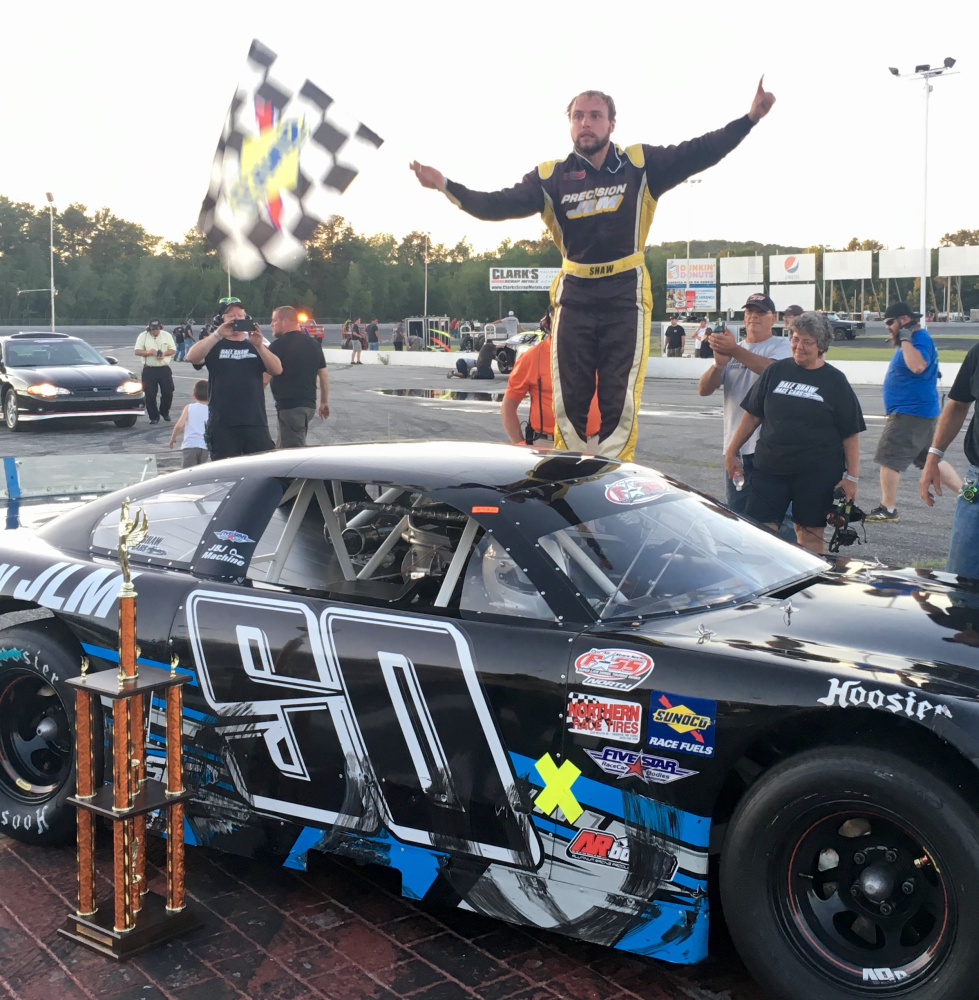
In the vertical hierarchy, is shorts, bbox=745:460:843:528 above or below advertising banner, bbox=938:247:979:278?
below

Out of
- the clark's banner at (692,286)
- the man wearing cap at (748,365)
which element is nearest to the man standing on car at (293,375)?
the man wearing cap at (748,365)

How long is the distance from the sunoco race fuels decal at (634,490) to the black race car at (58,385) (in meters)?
14.5

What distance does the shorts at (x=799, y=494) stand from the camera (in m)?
5.59

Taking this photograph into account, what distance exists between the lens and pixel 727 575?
331 cm

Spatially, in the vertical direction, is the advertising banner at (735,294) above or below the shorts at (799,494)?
above

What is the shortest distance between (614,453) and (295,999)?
347cm

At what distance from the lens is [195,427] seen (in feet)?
29.9

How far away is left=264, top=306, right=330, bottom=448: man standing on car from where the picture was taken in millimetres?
8516

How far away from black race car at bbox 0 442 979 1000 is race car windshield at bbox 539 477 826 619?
0.04 ft

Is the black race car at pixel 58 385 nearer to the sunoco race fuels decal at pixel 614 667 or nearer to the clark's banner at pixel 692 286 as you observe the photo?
the sunoco race fuels decal at pixel 614 667

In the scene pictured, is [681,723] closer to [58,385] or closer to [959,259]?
[58,385]

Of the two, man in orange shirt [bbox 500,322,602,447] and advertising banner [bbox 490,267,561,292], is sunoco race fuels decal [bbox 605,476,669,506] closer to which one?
man in orange shirt [bbox 500,322,602,447]

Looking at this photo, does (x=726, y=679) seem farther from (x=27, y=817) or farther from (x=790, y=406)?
(x=790, y=406)

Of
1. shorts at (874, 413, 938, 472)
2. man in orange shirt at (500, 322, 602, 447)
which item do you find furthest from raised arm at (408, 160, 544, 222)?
shorts at (874, 413, 938, 472)
